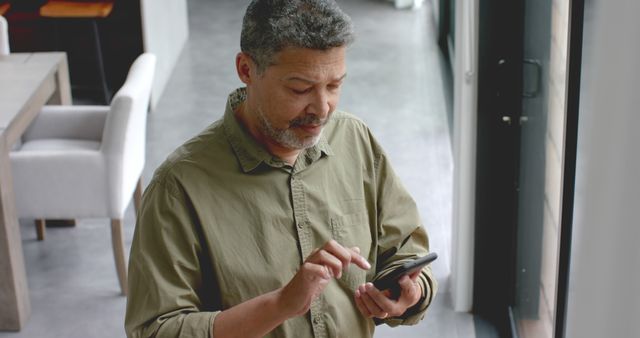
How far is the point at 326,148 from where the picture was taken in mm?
1950

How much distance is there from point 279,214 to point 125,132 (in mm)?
2241

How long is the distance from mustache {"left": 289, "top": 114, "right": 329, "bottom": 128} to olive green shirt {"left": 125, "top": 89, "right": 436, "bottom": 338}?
12cm

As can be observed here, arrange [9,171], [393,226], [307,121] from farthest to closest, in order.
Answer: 1. [9,171]
2. [393,226]
3. [307,121]

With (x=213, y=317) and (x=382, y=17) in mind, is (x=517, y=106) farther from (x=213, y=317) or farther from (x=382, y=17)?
(x=382, y=17)

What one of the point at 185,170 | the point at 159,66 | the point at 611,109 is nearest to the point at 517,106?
the point at 185,170

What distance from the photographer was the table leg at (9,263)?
3822 mm

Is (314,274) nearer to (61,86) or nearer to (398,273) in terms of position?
(398,273)

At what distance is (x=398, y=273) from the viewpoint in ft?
6.06

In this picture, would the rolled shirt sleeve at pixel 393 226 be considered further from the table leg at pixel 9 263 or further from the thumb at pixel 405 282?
the table leg at pixel 9 263

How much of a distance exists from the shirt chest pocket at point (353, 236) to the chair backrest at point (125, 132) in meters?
2.16

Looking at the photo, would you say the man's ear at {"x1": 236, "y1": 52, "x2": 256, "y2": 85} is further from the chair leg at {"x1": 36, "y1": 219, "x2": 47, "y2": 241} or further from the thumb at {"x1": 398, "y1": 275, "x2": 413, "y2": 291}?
the chair leg at {"x1": 36, "y1": 219, "x2": 47, "y2": 241}

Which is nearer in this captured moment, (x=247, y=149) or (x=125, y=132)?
(x=247, y=149)

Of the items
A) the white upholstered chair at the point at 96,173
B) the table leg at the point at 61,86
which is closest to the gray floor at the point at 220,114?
the white upholstered chair at the point at 96,173

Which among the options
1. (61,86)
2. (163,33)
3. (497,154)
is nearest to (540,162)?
(497,154)
